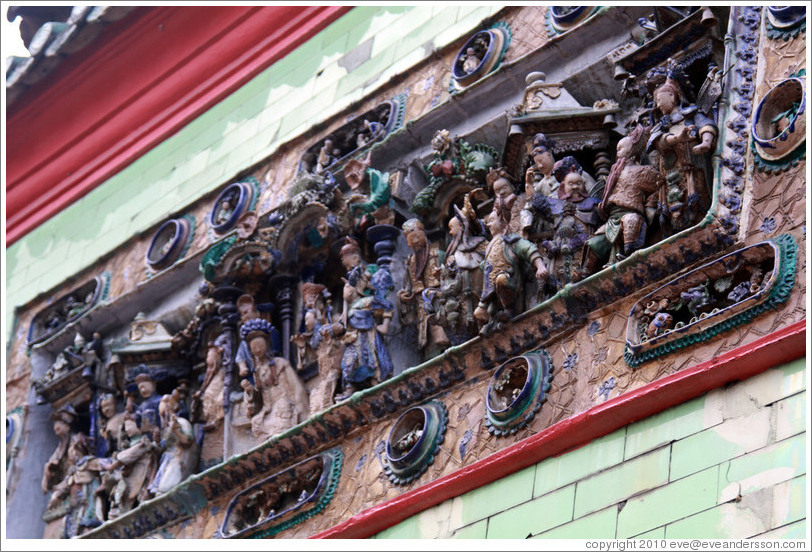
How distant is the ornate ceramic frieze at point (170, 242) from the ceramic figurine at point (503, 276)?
11.2 feet

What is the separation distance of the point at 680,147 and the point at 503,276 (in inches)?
44.1

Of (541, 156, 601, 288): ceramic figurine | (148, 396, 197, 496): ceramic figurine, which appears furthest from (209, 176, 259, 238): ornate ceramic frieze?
(541, 156, 601, 288): ceramic figurine

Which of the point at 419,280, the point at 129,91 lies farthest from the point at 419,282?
the point at 129,91

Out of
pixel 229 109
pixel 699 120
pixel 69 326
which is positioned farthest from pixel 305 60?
pixel 699 120

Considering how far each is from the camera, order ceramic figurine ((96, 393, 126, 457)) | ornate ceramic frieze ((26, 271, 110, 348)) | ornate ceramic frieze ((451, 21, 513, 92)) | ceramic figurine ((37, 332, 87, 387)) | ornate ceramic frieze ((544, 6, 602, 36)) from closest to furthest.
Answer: ornate ceramic frieze ((544, 6, 602, 36)) → ornate ceramic frieze ((451, 21, 513, 92)) → ceramic figurine ((96, 393, 126, 457)) → ceramic figurine ((37, 332, 87, 387)) → ornate ceramic frieze ((26, 271, 110, 348))

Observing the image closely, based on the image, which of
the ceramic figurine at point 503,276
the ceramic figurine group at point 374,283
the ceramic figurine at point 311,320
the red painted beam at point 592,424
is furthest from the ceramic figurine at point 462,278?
the ceramic figurine at point 311,320

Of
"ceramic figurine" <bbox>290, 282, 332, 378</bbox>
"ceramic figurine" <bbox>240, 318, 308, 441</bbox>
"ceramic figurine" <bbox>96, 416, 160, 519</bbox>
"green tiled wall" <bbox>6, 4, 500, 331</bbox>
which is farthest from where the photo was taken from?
"green tiled wall" <bbox>6, 4, 500, 331</bbox>

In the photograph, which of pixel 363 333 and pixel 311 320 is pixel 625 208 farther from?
pixel 311 320

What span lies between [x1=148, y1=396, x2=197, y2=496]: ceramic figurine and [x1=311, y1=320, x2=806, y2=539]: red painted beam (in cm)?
170

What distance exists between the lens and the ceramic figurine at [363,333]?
925 cm

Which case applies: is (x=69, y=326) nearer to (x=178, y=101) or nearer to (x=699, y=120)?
(x=178, y=101)

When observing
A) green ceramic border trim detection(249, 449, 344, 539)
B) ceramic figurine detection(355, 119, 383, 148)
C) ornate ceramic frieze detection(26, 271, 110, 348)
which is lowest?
green ceramic border trim detection(249, 449, 344, 539)

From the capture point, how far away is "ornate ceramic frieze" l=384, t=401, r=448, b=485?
28.1 feet

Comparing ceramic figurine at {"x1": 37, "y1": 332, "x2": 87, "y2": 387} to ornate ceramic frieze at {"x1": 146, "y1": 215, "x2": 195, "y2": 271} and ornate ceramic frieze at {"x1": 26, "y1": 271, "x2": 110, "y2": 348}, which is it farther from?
ornate ceramic frieze at {"x1": 146, "y1": 215, "x2": 195, "y2": 271}
